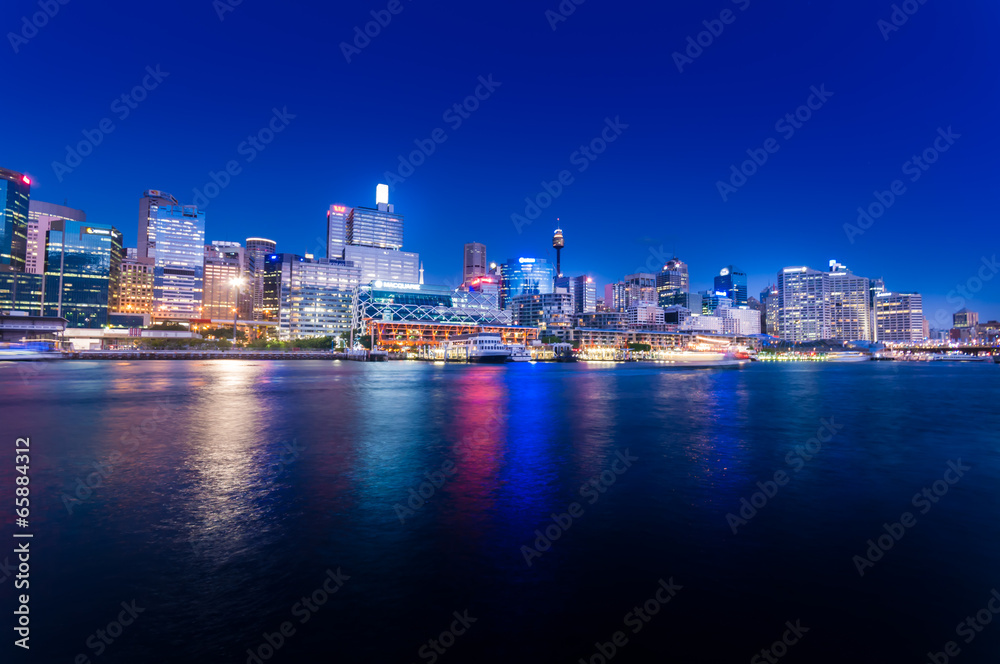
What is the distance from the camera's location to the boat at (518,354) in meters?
166

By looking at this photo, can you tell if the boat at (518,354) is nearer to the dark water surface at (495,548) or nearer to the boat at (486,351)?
the boat at (486,351)

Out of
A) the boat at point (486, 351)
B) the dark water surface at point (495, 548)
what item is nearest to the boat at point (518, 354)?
the boat at point (486, 351)

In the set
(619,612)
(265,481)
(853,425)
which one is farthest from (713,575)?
(853,425)

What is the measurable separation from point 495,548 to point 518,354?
15912cm

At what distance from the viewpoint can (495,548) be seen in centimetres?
1114

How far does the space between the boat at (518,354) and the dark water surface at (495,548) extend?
5555 inches

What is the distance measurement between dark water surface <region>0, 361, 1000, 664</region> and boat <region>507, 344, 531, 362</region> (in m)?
141

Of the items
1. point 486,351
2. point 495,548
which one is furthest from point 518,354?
point 495,548

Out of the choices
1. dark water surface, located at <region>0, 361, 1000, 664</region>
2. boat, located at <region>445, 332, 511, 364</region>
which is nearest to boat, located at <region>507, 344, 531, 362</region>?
boat, located at <region>445, 332, 511, 364</region>

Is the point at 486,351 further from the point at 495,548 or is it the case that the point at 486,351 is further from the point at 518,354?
the point at 495,548

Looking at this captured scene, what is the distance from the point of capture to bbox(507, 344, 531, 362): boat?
166 metres

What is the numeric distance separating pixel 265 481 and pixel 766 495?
1514 cm

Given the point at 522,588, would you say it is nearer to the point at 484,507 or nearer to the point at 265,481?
the point at 484,507

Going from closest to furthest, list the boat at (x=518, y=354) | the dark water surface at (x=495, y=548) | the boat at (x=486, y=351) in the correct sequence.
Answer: the dark water surface at (x=495, y=548), the boat at (x=486, y=351), the boat at (x=518, y=354)
